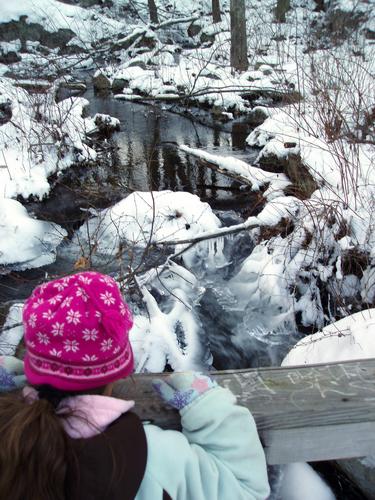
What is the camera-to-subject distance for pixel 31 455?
766 millimetres

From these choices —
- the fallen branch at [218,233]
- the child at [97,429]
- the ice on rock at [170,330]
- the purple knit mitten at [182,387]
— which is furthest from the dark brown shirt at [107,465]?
the fallen branch at [218,233]

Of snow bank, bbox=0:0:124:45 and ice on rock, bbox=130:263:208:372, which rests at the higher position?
snow bank, bbox=0:0:124:45

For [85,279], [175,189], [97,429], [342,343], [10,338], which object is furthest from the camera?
[175,189]

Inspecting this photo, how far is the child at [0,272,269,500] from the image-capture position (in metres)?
0.78

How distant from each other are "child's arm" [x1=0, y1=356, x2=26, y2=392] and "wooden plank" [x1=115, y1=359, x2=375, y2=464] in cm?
27

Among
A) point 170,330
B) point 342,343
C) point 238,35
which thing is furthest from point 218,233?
point 238,35

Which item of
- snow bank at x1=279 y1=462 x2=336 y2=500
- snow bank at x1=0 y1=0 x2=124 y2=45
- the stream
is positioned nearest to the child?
snow bank at x1=279 y1=462 x2=336 y2=500

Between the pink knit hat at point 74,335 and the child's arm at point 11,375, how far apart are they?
17 cm

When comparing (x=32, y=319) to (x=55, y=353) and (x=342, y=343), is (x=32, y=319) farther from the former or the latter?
(x=342, y=343)

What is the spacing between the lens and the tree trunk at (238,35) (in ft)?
37.4

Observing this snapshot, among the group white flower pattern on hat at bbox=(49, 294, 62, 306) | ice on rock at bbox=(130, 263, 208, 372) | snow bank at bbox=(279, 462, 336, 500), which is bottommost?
snow bank at bbox=(279, 462, 336, 500)

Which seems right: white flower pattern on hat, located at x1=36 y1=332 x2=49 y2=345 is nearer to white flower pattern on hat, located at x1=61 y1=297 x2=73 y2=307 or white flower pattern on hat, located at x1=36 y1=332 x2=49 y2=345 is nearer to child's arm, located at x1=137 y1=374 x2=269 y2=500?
white flower pattern on hat, located at x1=61 y1=297 x2=73 y2=307

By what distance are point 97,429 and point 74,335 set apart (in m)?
0.19

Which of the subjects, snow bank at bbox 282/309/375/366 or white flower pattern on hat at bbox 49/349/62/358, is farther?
snow bank at bbox 282/309/375/366
